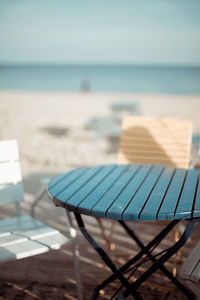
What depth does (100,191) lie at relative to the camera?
6.42ft

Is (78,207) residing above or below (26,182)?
above

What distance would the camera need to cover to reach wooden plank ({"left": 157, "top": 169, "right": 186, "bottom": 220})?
1.59m

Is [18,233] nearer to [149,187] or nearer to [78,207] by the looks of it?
[78,207]

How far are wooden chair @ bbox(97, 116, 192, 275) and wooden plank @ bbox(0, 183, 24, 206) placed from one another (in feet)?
3.13

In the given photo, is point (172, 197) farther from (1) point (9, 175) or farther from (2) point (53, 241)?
(1) point (9, 175)

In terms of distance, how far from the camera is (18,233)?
2.15 meters

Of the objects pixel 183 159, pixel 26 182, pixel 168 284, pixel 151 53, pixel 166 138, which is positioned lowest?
pixel 168 284

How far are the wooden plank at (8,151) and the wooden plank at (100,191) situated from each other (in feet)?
2.58

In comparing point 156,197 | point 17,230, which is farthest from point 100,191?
point 17,230

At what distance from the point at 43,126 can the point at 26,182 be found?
460 centimetres

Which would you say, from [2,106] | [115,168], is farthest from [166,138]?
[2,106]

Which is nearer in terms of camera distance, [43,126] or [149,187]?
[149,187]

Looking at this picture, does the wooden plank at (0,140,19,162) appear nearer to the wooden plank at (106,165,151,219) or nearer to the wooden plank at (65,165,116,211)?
the wooden plank at (65,165,116,211)

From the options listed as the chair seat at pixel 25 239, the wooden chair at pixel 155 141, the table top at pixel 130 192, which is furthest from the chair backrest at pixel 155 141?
the chair seat at pixel 25 239
